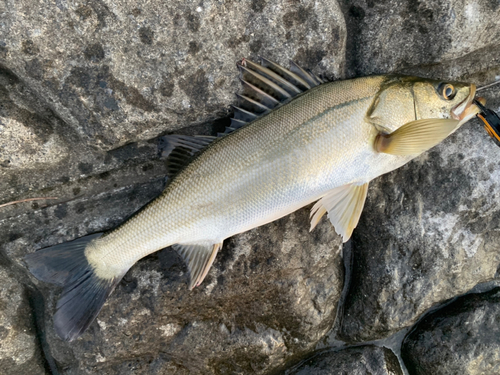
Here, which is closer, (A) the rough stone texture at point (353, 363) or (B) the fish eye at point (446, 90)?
(B) the fish eye at point (446, 90)

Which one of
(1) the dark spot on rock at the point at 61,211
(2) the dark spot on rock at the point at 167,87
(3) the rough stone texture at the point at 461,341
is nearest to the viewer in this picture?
(2) the dark spot on rock at the point at 167,87

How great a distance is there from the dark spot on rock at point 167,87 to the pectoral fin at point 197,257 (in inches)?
39.5

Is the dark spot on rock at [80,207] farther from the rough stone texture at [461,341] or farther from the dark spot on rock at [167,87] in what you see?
the rough stone texture at [461,341]

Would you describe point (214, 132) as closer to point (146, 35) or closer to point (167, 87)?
point (167, 87)

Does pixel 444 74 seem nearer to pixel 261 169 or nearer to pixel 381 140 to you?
pixel 381 140

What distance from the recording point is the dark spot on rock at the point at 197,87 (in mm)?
2197

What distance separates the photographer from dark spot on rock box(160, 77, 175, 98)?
217 centimetres

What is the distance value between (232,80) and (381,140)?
1.04m

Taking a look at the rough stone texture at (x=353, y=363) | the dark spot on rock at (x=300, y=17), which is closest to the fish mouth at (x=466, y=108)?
the dark spot on rock at (x=300, y=17)

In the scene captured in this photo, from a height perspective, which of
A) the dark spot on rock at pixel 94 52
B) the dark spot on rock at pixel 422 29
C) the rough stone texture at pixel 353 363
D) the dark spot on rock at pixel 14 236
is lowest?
the rough stone texture at pixel 353 363

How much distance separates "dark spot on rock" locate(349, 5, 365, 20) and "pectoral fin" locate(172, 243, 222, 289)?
189cm

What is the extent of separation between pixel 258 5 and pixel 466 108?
1480 millimetres

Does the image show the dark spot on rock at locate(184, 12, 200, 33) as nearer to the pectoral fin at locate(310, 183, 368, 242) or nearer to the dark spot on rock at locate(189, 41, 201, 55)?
the dark spot on rock at locate(189, 41, 201, 55)

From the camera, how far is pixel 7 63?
2.03m
